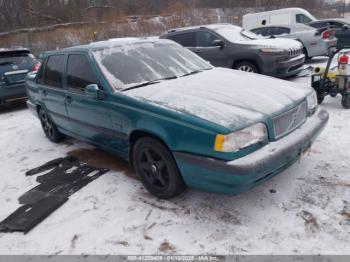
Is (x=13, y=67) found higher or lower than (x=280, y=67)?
higher

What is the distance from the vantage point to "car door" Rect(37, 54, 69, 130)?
4637mm

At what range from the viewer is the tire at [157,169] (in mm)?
3105

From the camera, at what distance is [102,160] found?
459 centimetres

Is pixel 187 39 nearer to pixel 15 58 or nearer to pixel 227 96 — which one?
pixel 15 58

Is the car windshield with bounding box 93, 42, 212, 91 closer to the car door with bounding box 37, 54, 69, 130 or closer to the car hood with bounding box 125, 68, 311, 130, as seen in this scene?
the car hood with bounding box 125, 68, 311, 130

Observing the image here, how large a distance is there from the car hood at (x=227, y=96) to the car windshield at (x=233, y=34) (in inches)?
173

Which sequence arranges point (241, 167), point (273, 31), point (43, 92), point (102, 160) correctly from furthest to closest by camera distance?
point (273, 31) < point (43, 92) < point (102, 160) < point (241, 167)

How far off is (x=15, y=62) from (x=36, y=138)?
3.15 m

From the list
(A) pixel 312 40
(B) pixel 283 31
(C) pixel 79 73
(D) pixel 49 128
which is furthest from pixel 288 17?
(C) pixel 79 73

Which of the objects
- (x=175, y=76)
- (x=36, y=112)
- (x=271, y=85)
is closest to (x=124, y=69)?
(x=175, y=76)

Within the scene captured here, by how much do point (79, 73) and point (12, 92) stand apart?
4774 mm

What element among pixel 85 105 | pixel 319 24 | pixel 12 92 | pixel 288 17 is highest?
pixel 288 17

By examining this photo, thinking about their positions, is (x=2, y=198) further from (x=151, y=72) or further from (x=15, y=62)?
(x=15, y=62)

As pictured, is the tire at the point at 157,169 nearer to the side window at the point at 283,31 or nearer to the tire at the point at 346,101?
the tire at the point at 346,101
